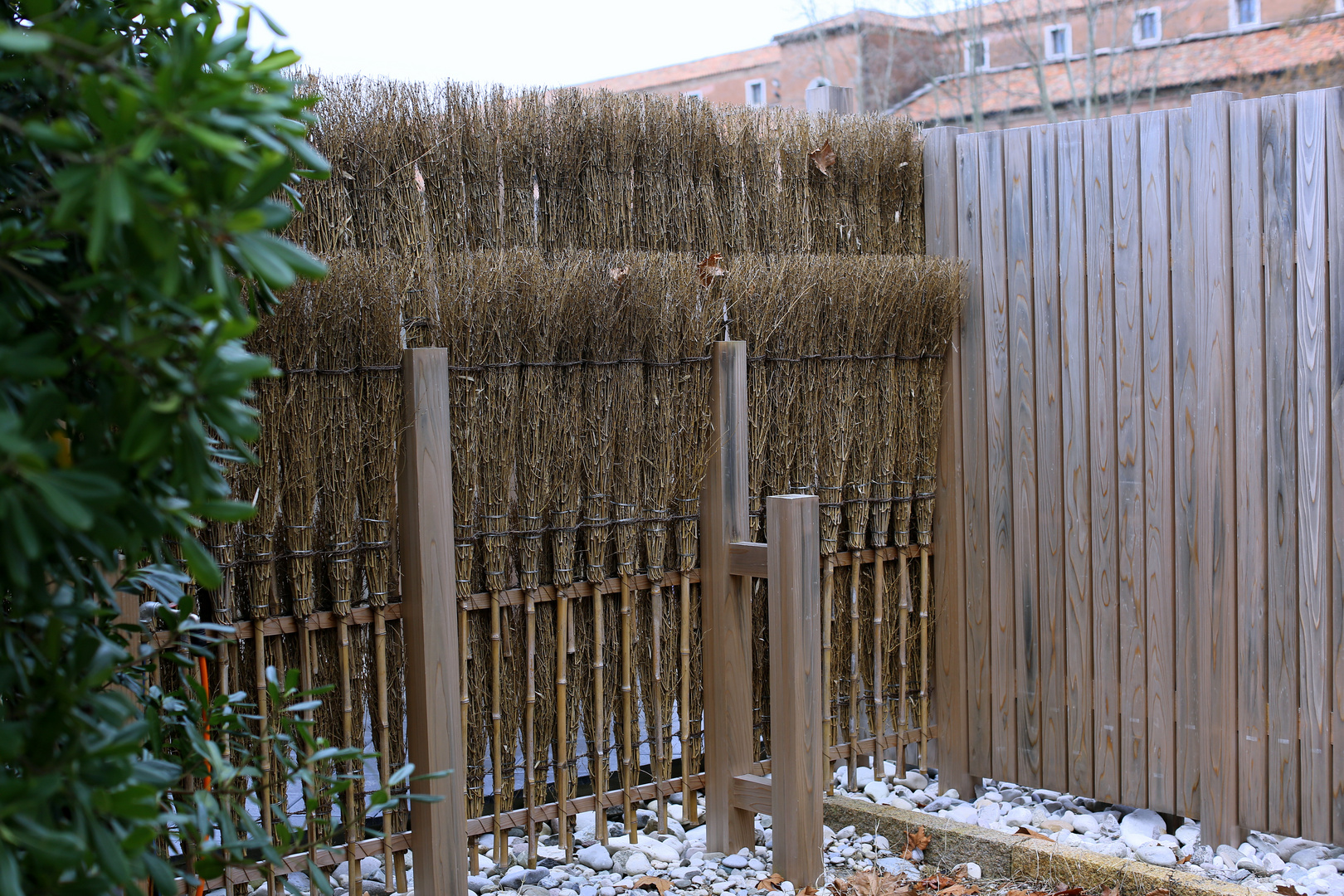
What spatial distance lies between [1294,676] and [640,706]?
2.08m

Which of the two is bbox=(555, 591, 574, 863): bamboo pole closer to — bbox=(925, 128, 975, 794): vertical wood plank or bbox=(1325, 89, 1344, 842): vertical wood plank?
bbox=(925, 128, 975, 794): vertical wood plank

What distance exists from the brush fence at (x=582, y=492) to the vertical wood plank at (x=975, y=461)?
0.11 m

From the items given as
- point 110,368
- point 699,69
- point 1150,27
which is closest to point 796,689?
point 110,368

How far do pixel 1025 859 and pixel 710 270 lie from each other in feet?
6.85

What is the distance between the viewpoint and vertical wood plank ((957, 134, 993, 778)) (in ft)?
13.6

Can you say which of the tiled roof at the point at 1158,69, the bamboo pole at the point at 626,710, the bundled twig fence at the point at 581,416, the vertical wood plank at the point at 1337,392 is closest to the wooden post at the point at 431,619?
the bundled twig fence at the point at 581,416

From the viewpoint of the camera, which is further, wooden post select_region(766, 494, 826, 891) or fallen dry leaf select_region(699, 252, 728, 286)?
fallen dry leaf select_region(699, 252, 728, 286)

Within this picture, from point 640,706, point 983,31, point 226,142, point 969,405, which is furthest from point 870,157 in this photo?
point 983,31

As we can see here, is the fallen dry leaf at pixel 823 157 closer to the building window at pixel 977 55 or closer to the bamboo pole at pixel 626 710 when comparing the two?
the bamboo pole at pixel 626 710

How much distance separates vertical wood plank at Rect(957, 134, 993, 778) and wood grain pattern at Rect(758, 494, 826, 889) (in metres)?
0.99

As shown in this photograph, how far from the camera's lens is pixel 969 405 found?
4191mm

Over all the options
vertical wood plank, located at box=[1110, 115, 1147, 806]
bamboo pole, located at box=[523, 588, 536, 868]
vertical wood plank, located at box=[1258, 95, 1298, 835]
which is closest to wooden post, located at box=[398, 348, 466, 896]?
bamboo pole, located at box=[523, 588, 536, 868]

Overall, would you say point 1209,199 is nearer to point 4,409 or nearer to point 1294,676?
point 1294,676

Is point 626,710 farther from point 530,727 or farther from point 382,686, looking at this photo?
point 382,686
